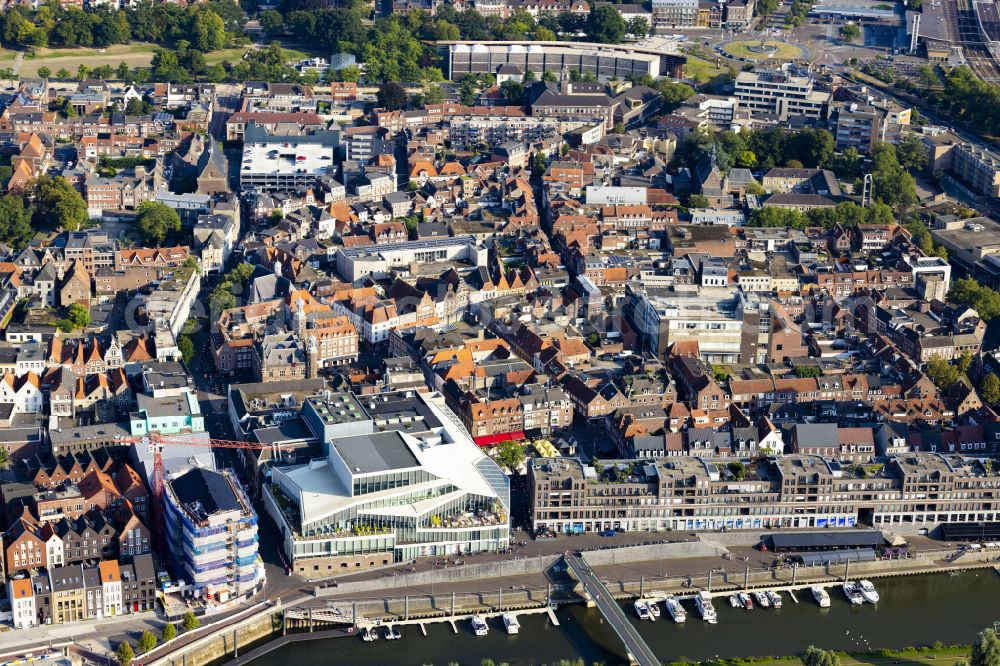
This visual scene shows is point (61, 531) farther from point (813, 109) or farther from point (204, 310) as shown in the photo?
point (813, 109)

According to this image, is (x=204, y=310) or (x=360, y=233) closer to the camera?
(x=204, y=310)

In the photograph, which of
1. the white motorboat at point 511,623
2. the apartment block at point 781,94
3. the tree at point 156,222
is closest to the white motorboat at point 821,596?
the white motorboat at point 511,623

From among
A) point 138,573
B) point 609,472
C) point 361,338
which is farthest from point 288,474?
point 361,338

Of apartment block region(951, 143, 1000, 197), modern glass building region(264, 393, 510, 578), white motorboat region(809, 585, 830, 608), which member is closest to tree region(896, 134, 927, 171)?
apartment block region(951, 143, 1000, 197)

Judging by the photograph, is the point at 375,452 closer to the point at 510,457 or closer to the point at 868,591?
the point at 510,457

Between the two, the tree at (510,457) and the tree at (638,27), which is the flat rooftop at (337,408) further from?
the tree at (638,27)

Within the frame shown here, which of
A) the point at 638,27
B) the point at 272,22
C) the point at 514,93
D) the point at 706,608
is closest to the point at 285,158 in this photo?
the point at 514,93

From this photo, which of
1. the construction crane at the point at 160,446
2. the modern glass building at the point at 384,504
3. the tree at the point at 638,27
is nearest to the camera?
the modern glass building at the point at 384,504
